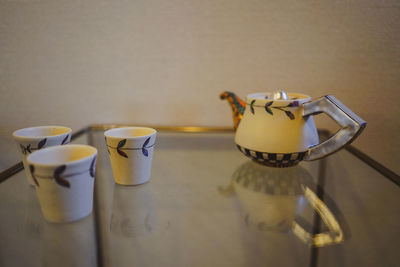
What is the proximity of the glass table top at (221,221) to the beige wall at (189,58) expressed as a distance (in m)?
0.20

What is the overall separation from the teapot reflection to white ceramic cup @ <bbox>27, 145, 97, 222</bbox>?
0.57 feet

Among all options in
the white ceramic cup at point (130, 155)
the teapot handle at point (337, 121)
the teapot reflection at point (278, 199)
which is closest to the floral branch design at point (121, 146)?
the white ceramic cup at point (130, 155)

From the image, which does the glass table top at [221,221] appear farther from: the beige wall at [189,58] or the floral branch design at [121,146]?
the beige wall at [189,58]

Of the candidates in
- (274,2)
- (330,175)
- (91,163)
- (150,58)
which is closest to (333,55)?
(274,2)

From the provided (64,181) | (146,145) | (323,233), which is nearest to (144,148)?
(146,145)

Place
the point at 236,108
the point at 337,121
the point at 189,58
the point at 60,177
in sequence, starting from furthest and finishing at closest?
the point at 189,58
the point at 236,108
the point at 337,121
the point at 60,177

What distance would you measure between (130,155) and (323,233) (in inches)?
9.1

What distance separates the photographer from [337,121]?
0.36 meters

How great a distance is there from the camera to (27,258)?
0.24 m

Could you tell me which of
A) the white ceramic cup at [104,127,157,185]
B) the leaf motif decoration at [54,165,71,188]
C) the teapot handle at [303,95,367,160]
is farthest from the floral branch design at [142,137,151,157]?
the teapot handle at [303,95,367,160]

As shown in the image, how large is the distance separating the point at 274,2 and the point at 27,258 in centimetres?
55

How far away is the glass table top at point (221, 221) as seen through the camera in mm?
249

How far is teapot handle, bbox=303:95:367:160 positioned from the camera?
1.12 feet

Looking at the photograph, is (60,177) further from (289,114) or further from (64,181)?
(289,114)
